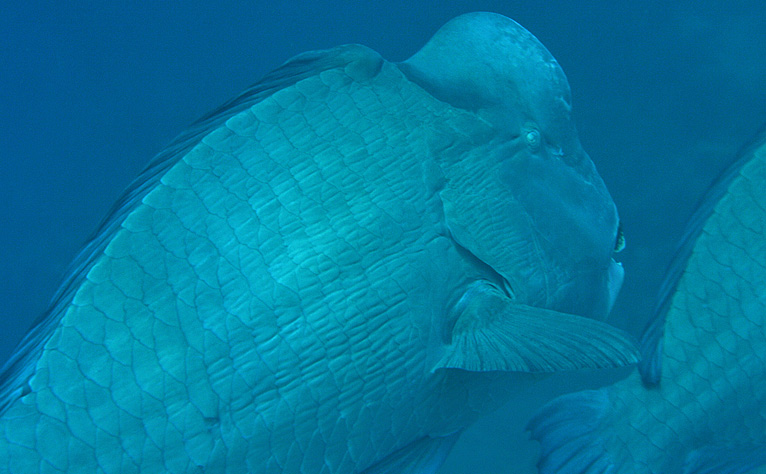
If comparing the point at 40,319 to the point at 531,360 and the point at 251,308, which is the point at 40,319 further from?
the point at 531,360

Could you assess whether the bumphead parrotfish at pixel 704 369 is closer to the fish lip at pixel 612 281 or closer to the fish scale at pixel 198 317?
the fish lip at pixel 612 281

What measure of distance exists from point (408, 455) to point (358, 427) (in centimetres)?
42

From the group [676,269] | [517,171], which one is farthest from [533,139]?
[676,269]

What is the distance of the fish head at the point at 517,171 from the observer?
1.99 metres

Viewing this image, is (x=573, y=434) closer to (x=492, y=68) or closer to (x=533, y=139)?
(x=533, y=139)

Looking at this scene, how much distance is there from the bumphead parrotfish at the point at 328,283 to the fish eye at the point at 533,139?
0.01 m

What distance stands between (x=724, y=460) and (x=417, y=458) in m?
1.02

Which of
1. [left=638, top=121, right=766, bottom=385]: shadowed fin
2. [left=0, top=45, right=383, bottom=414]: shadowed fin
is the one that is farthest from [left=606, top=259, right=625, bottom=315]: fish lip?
[left=0, top=45, right=383, bottom=414]: shadowed fin

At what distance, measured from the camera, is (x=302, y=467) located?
1.69 meters

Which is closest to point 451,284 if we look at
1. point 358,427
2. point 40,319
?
point 358,427

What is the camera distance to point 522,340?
177 centimetres

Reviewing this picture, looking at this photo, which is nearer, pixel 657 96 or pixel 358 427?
pixel 358 427

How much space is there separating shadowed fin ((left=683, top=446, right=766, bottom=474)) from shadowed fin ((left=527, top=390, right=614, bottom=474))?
0.85ft

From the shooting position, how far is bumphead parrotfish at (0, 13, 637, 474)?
4.88ft
